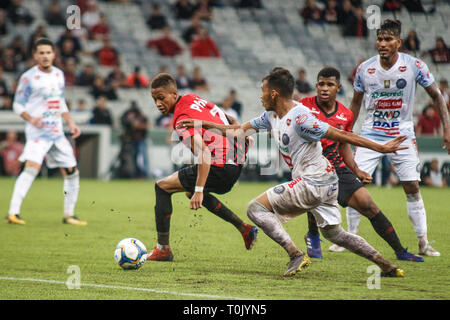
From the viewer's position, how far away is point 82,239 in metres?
9.27

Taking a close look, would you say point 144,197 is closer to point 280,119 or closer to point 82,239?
point 82,239

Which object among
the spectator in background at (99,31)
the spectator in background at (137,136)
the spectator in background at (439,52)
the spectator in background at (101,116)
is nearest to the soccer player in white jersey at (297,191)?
the spectator in background at (439,52)

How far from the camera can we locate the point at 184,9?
83.5ft

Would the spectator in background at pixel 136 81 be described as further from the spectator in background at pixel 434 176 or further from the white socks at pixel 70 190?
the white socks at pixel 70 190

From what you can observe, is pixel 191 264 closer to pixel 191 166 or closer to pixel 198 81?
pixel 191 166

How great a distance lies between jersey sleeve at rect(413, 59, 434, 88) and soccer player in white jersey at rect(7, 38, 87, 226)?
17.0 feet

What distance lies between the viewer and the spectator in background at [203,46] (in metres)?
24.5

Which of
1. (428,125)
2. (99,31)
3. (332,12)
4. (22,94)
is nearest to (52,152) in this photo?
(22,94)

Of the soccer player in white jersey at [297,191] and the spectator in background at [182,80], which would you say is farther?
the spectator in background at [182,80]

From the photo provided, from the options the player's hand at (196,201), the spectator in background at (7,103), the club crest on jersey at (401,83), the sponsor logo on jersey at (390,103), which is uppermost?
the spectator in background at (7,103)

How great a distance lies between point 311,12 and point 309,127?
722 inches

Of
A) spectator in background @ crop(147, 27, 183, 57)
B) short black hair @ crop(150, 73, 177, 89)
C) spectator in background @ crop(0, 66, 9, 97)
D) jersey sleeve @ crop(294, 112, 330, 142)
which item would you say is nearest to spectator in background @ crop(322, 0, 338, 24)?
spectator in background @ crop(147, 27, 183, 57)

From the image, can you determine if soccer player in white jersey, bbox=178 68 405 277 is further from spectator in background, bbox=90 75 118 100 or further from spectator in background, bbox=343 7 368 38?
spectator in background, bbox=90 75 118 100
